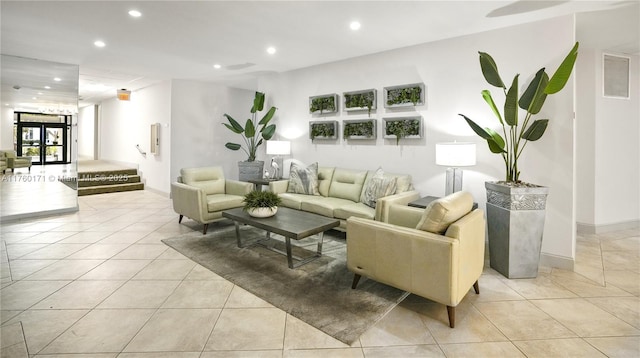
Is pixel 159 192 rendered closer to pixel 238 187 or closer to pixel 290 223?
pixel 238 187

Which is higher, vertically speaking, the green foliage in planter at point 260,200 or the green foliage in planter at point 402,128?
the green foliage in planter at point 402,128

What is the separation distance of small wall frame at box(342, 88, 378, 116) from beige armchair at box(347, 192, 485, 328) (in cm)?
260

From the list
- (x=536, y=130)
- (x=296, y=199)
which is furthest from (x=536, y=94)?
(x=296, y=199)

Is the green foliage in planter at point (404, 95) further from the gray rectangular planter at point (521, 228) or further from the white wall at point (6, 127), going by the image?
the white wall at point (6, 127)

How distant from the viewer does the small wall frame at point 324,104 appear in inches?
211

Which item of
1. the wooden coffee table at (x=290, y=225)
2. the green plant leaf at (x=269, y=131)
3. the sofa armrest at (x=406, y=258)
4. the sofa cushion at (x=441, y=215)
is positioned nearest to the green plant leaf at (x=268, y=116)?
the green plant leaf at (x=269, y=131)

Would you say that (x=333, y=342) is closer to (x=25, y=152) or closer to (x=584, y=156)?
(x=584, y=156)

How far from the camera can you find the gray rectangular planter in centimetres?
308

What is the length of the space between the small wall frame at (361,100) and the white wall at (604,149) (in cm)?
311

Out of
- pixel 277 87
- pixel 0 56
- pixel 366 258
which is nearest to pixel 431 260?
pixel 366 258

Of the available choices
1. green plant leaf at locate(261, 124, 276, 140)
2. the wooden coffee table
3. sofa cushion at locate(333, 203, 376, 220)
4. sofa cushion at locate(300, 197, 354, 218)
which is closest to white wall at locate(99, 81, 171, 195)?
green plant leaf at locate(261, 124, 276, 140)

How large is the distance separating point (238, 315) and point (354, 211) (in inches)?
78.9

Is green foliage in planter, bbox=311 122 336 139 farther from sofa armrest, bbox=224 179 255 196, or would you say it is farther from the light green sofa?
sofa armrest, bbox=224 179 255 196

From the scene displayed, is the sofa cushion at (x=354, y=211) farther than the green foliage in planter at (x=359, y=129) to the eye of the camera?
No
